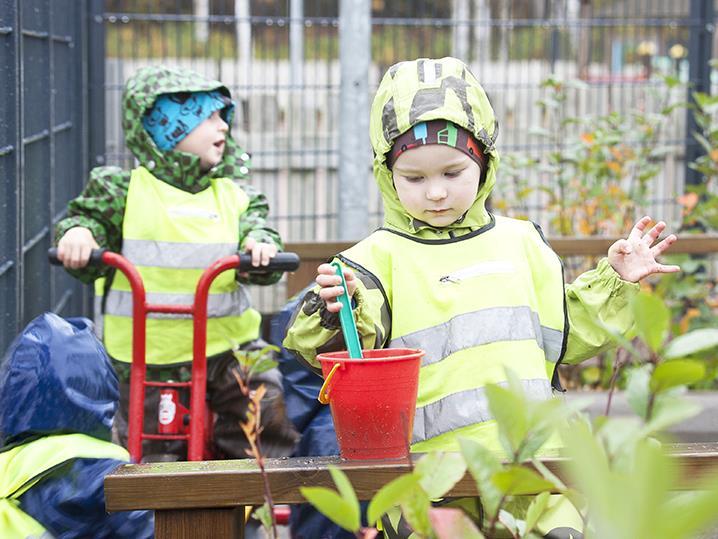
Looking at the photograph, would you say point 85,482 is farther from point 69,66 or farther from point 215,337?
point 69,66

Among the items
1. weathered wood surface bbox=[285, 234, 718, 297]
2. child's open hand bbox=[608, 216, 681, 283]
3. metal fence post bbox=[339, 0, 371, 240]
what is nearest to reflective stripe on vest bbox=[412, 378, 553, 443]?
child's open hand bbox=[608, 216, 681, 283]

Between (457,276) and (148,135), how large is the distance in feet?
6.34

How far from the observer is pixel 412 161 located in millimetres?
2590

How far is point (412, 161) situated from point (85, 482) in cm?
93

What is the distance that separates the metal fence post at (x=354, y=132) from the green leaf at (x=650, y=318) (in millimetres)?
4572

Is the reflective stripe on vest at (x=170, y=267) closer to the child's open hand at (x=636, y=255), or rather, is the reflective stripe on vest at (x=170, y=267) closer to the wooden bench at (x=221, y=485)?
the child's open hand at (x=636, y=255)

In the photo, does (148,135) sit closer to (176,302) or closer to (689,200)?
(176,302)

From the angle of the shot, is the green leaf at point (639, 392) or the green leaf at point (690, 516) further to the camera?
the green leaf at point (639, 392)

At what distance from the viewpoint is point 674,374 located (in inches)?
39.4

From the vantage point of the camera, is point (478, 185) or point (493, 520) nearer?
point (493, 520)

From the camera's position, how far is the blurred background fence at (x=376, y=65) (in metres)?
6.52

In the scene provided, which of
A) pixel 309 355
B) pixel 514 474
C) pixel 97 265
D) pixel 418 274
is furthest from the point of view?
pixel 97 265

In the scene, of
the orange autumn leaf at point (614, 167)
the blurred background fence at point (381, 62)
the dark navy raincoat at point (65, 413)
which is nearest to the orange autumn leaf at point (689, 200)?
the blurred background fence at point (381, 62)

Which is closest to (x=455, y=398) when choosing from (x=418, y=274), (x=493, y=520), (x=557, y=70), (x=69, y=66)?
(x=418, y=274)
